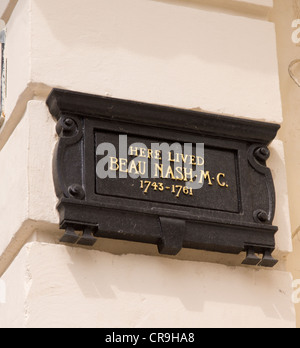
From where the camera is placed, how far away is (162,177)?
3.78 meters

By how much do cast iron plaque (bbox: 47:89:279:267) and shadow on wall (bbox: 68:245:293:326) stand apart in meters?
0.06

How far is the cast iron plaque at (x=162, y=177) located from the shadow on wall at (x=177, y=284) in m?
0.06

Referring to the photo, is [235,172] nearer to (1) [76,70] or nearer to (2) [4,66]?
(1) [76,70]

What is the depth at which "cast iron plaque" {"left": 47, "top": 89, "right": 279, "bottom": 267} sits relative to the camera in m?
3.66

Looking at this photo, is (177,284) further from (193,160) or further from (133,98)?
(133,98)

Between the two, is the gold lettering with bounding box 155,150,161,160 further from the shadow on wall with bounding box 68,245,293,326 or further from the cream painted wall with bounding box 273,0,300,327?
the cream painted wall with bounding box 273,0,300,327

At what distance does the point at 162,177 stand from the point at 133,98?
29 centimetres

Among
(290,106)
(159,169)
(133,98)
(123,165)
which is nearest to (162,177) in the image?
(159,169)

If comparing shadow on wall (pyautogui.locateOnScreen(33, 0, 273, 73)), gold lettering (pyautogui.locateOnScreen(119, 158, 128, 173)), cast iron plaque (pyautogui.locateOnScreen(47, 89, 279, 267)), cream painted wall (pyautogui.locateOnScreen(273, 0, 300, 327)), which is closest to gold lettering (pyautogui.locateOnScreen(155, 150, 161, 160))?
cast iron plaque (pyautogui.locateOnScreen(47, 89, 279, 267))

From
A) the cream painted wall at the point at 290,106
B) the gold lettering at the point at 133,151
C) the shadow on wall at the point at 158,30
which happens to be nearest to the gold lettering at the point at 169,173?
the gold lettering at the point at 133,151

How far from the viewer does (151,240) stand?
12.2 feet

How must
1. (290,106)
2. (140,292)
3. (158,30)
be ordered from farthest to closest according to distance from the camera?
(290,106) < (158,30) < (140,292)

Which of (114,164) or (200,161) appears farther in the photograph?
(200,161)

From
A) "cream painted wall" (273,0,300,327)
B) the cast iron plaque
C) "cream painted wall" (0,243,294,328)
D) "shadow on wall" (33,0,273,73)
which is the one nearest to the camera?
"cream painted wall" (0,243,294,328)
